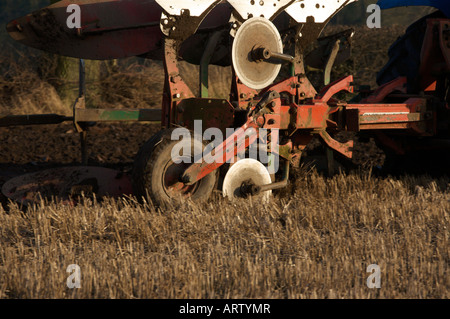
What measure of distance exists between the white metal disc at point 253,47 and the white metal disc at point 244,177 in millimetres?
539

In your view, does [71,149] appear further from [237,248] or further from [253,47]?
[237,248]

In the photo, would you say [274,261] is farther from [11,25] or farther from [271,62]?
[11,25]

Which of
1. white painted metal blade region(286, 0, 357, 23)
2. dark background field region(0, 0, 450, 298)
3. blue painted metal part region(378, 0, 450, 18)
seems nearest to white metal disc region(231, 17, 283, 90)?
white painted metal blade region(286, 0, 357, 23)

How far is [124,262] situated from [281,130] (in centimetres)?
196

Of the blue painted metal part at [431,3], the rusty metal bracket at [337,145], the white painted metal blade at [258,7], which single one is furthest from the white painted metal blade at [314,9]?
the rusty metal bracket at [337,145]

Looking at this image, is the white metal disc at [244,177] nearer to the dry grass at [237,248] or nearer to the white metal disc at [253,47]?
the dry grass at [237,248]

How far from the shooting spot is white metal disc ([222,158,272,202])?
389cm

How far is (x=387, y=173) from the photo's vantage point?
5.19m

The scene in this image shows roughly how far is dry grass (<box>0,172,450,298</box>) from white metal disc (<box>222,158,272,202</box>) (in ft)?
0.34

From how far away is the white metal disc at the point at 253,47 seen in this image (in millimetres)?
3973

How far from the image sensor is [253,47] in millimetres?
4055

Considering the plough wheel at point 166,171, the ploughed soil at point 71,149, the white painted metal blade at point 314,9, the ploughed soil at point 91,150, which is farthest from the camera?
the ploughed soil at point 71,149

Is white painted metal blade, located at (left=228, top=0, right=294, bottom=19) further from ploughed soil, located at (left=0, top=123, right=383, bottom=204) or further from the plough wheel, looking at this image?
ploughed soil, located at (left=0, top=123, right=383, bottom=204)

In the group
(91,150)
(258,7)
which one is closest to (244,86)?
(258,7)
